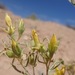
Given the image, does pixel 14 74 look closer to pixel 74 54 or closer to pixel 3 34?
pixel 3 34

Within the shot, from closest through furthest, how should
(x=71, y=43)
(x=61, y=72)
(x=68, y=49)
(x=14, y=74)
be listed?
(x=61, y=72), (x=14, y=74), (x=68, y=49), (x=71, y=43)

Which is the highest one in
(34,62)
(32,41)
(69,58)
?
(32,41)

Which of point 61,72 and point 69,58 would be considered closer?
point 61,72

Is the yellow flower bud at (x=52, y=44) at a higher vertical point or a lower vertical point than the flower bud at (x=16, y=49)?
higher

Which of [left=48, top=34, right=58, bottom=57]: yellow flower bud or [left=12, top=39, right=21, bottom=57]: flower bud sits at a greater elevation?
[left=48, top=34, right=58, bottom=57]: yellow flower bud

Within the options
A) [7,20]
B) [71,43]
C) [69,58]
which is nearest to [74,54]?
[69,58]

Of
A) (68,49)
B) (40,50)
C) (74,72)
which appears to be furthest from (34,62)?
(68,49)

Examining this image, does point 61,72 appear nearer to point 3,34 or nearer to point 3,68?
point 3,68

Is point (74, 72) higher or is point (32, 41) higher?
point (32, 41)

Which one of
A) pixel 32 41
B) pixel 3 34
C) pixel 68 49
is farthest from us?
pixel 68 49
